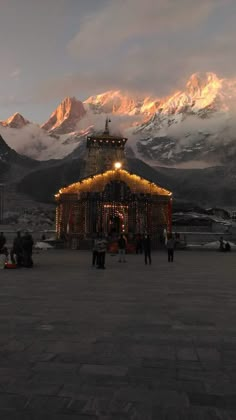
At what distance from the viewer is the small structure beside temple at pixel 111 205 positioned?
3200 cm

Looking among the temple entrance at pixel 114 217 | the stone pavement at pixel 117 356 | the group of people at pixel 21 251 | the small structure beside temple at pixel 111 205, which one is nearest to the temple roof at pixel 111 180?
the small structure beside temple at pixel 111 205

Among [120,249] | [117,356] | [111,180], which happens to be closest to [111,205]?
[111,180]

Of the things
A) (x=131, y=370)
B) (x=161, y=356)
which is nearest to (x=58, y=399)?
(x=131, y=370)

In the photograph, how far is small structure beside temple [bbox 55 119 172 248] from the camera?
32.0 m

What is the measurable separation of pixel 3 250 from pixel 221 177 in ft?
410

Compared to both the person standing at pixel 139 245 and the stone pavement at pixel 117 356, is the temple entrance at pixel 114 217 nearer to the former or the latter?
the person standing at pixel 139 245

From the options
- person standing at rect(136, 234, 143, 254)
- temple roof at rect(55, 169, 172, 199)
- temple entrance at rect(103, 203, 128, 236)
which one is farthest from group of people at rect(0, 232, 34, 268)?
temple roof at rect(55, 169, 172, 199)

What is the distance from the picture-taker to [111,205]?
3269 centimetres

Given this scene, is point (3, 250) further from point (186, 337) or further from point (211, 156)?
point (211, 156)

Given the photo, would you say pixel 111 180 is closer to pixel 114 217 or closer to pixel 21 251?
pixel 114 217

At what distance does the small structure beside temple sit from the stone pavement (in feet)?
73.9

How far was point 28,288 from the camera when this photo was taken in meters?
10.4

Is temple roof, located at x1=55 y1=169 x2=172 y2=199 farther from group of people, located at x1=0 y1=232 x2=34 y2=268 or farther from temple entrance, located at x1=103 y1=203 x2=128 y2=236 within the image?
group of people, located at x1=0 y1=232 x2=34 y2=268

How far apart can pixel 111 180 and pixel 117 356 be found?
91.9 ft
